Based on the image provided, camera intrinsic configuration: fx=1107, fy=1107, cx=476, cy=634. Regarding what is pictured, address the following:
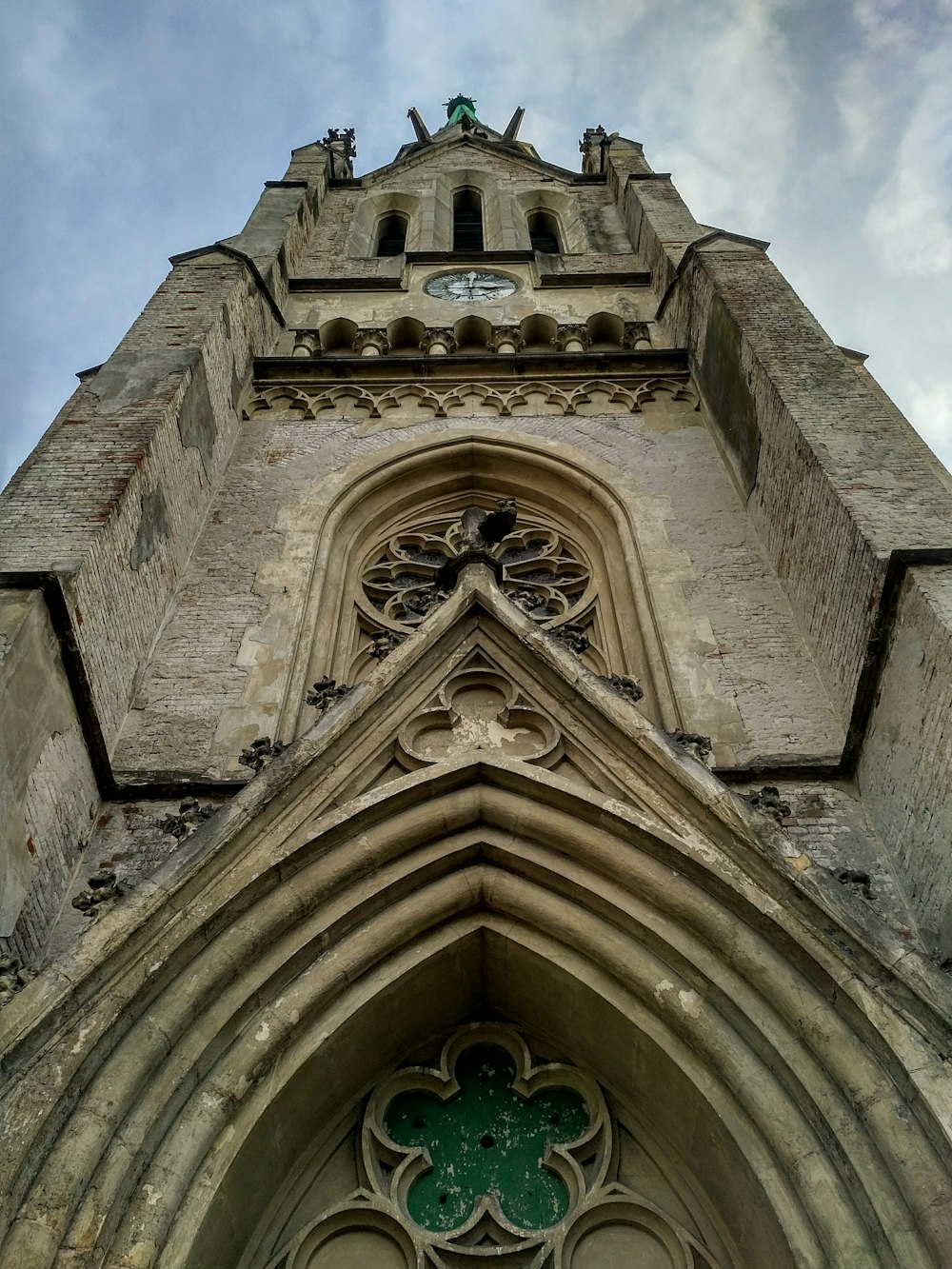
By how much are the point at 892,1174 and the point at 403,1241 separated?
1904 mm

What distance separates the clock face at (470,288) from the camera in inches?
520

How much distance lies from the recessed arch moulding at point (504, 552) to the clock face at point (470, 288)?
3951 mm

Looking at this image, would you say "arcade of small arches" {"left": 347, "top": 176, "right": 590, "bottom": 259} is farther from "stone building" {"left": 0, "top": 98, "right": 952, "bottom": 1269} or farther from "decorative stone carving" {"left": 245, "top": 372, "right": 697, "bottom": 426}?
"stone building" {"left": 0, "top": 98, "right": 952, "bottom": 1269}

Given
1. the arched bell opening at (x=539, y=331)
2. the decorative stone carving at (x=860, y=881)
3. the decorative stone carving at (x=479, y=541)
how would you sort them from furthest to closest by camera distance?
1. the arched bell opening at (x=539, y=331)
2. the decorative stone carving at (x=479, y=541)
3. the decorative stone carving at (x=860, y=881)

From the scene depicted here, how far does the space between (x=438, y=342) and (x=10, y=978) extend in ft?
28.8

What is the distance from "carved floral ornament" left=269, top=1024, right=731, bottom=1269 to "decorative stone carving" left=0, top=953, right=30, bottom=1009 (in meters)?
1.48

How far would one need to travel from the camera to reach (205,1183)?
159 inches

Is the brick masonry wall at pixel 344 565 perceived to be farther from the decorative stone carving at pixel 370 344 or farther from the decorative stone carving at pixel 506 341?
the decorative stone carving at pixel 370 344

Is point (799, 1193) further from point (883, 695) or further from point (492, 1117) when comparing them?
point (883, 695)

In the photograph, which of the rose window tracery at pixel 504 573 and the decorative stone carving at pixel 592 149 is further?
the decorative stone carving at pixel 592 149

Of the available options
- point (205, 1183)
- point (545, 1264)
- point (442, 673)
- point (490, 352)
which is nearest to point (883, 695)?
point (442, 673)

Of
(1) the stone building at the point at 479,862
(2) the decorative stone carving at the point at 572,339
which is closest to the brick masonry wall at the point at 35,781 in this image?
(1) the stone building at the point at 479,862

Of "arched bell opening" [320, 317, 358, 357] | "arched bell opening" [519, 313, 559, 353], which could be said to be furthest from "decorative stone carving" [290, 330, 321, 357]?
"arched bell opening" [519, 313, 559, 353]

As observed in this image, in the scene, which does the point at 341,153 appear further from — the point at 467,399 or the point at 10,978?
the point at 10,978
